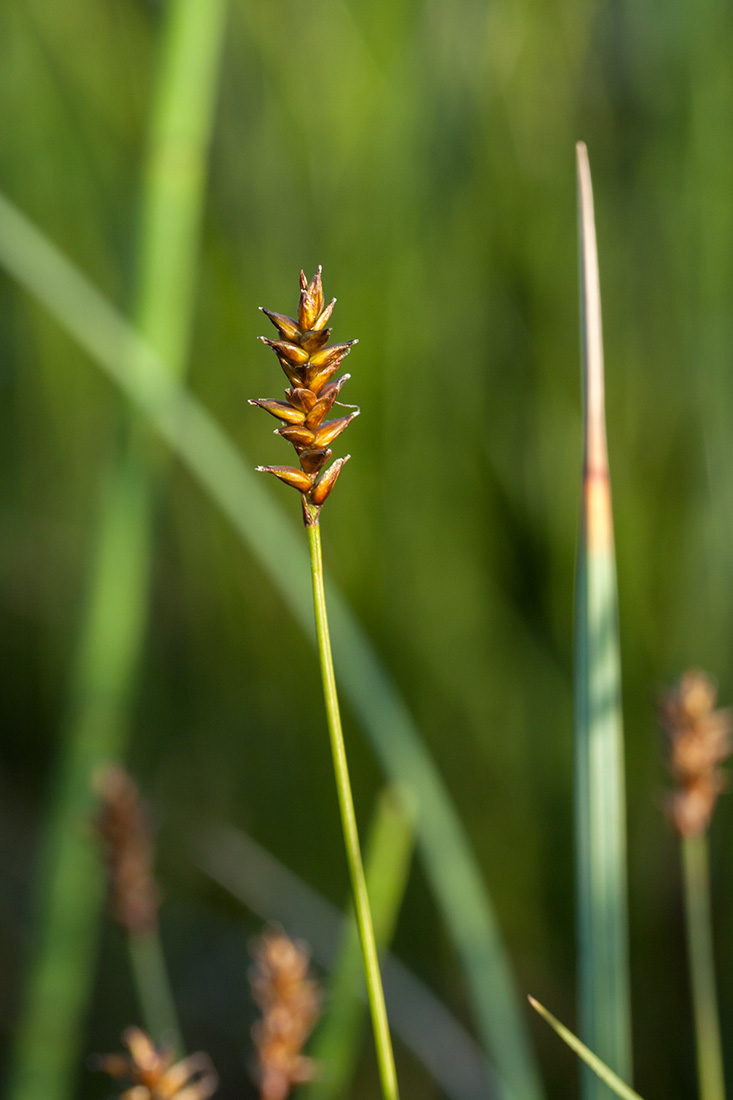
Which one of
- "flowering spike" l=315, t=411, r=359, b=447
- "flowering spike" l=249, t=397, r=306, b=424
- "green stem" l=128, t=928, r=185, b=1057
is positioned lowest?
"green stem" l=128, t=928, r=185, b=1057

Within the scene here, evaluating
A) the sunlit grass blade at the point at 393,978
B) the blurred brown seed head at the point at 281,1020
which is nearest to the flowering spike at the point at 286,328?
the blurred brown seed head at the point at 281,1020

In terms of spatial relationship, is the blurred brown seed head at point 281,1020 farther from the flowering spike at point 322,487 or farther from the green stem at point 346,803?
the flowering spike at point 322,487

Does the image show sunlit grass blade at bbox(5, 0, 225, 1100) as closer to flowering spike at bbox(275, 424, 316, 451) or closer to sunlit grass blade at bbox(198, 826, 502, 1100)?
sunlit grass blade at bbox(198, 826, 502, 1100)

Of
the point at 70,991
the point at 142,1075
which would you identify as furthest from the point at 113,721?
the point at 142,1075

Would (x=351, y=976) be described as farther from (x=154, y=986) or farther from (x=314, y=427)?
(x=154, y=986)

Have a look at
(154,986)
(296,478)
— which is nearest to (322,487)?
(296,478)

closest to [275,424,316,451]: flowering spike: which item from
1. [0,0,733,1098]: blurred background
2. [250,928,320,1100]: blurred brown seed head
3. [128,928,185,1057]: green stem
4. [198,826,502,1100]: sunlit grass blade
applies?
[250,928,320,1100]: blurred brown seed head
